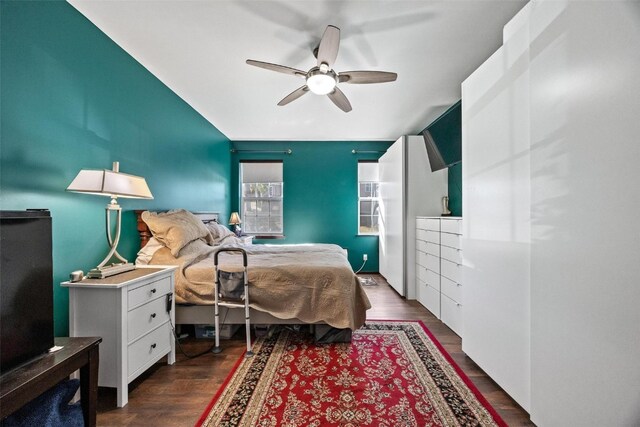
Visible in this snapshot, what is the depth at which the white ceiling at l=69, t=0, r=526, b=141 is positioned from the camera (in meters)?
1.86

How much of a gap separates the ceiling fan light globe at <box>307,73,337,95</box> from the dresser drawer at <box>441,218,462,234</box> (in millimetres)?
1762

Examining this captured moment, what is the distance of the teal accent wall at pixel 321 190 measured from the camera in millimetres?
5172

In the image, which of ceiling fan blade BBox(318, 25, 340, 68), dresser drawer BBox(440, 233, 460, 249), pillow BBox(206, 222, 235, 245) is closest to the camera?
ceiling fan blade BBox(318, 25, 340, 68)

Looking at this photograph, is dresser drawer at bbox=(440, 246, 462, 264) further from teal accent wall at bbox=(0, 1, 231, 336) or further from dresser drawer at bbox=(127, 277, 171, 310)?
teal accent wall at bbox=(0, 1, 231, 336)

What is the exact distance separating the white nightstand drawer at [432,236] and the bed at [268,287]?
1.18 metres

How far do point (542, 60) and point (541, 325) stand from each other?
140 centimetres

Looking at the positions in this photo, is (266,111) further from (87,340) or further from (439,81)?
(87,340)

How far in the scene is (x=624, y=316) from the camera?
948 millimetres

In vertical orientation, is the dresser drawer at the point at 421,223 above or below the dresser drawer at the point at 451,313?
above

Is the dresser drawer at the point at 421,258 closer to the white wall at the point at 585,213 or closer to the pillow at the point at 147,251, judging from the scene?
the white wall at the point at 585,213

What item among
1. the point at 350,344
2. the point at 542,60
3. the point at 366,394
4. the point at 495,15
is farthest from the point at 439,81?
the point at 366,394

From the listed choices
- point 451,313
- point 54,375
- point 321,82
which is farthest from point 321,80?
point 451,313

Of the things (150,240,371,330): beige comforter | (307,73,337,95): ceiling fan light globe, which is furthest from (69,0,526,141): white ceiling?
(150,240,371,330): beige comforter

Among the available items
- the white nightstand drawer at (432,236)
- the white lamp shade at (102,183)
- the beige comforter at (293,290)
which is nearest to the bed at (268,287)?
the beige comforter at (293,290)
